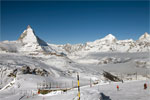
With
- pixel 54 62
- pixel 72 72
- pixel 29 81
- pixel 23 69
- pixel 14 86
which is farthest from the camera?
pixel 54 62

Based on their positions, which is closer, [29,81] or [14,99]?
[14,99]

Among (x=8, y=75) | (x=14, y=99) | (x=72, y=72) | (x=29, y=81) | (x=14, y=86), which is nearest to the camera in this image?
(x=14, y=99)

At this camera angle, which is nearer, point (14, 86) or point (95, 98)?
point (95, 98)

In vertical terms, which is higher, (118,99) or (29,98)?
(118,99)

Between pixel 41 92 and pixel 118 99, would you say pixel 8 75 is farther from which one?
pixel 118 99

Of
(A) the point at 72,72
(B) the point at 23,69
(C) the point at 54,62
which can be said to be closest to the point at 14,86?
(B) the point at 23,69

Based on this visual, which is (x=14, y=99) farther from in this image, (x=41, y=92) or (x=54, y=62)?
(x=54, y=62)

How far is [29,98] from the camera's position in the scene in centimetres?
2973

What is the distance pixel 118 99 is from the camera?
20.7 metres

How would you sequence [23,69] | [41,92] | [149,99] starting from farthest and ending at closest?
[23,69], [41,92], [149,99]

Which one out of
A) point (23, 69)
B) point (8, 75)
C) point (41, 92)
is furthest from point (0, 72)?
point (41, 92)

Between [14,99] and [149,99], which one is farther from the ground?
[149,99]

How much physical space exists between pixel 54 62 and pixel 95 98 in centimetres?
11912

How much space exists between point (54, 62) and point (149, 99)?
118 meters
